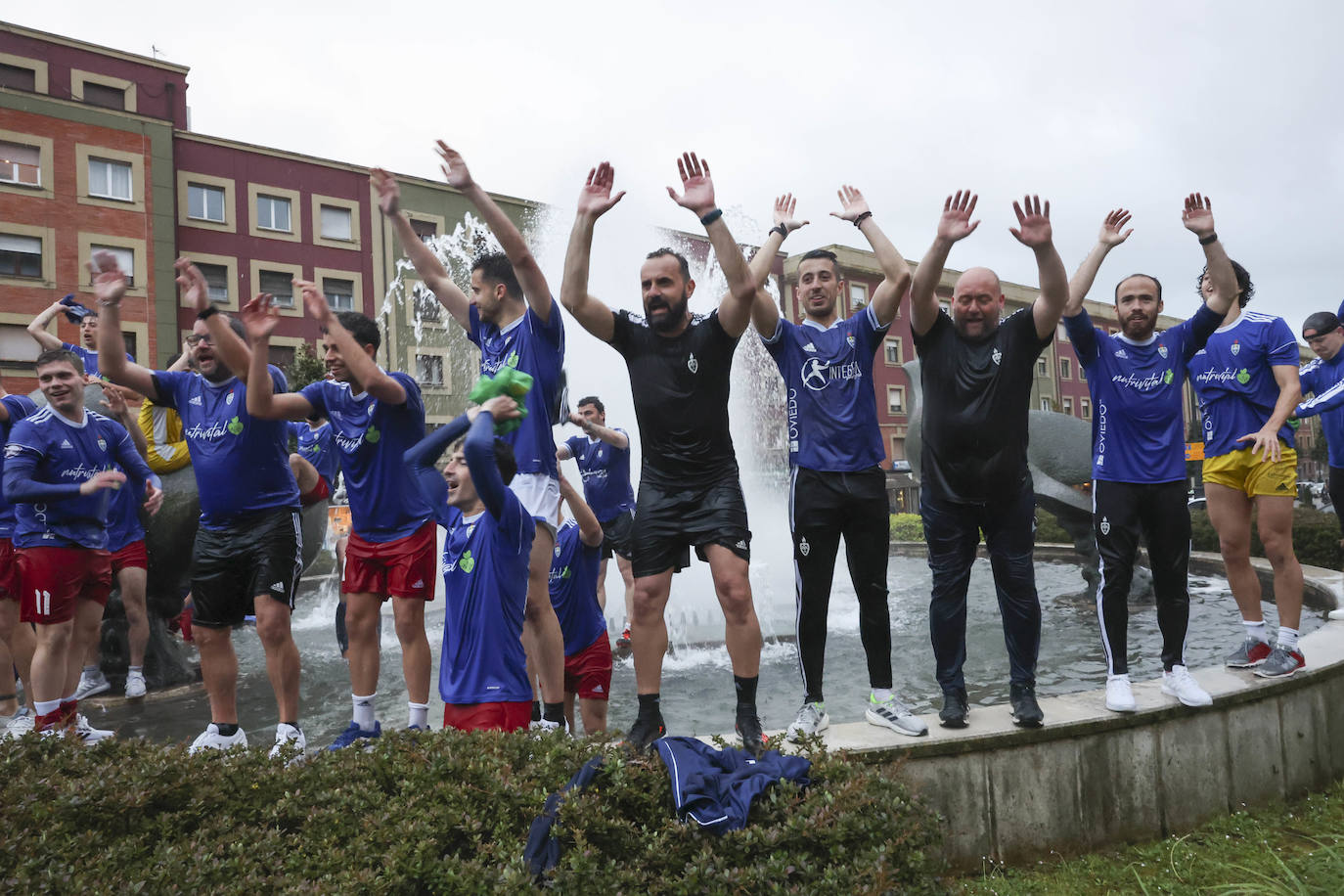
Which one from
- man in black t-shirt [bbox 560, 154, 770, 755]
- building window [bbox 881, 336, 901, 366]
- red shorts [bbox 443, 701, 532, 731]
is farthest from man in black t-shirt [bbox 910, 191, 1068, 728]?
building window [bbox 881, 336, 901, 366]

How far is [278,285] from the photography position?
104 ft

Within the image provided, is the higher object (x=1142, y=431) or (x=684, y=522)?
(x=1142, y=431)

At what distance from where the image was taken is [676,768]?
2471 mm

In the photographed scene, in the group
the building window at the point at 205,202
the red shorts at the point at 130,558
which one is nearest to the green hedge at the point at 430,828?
the red shorts at the point at 130,558

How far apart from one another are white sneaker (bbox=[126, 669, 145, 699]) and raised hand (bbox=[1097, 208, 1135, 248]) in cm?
689

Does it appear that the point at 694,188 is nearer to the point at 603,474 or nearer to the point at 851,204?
the point at 851,204

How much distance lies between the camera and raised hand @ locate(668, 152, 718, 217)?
13.1 ft

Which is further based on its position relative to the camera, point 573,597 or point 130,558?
point 130,558

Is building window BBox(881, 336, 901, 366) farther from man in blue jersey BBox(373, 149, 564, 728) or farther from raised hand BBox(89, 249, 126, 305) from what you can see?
raised hand BBox(89, 249, 126, 305)

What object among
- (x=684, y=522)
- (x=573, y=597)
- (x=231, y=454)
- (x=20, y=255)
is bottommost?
(x=573, y=597)

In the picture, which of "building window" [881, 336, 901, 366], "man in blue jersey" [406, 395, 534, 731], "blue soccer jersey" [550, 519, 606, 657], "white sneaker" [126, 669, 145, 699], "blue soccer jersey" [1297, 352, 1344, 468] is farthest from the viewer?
"building window" [881, 336, 901, 366]

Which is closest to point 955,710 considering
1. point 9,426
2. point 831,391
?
point 831,391

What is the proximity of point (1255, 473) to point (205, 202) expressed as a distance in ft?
107

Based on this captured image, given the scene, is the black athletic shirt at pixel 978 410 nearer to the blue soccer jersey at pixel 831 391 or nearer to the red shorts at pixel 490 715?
the blue soccer jersey at pixel 831 391
